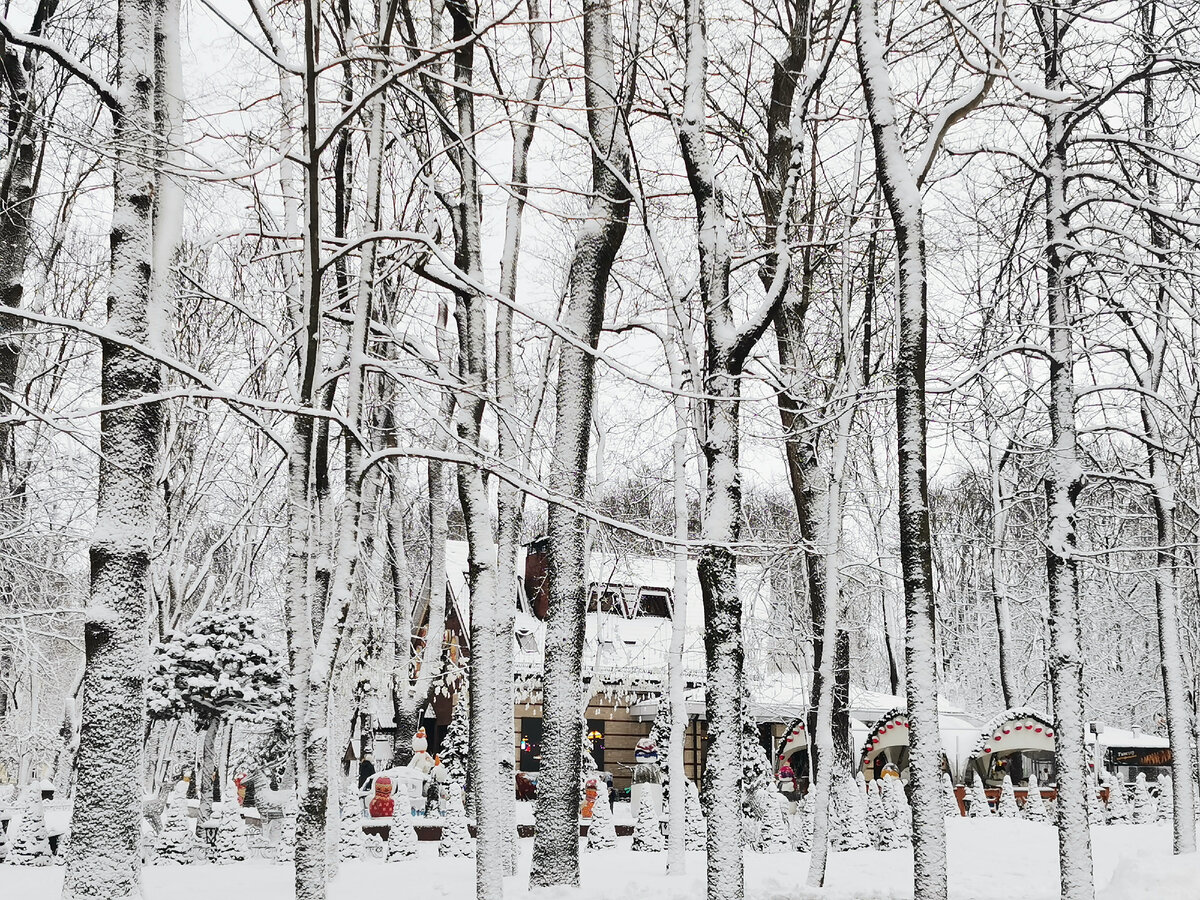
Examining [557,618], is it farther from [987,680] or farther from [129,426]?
[987,680]

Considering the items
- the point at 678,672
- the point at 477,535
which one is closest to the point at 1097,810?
the point at 678,672

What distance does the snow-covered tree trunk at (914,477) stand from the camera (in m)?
7.96

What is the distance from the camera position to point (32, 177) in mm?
12125

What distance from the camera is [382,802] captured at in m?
19.4

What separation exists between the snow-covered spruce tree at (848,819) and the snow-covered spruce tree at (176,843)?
10.8 m

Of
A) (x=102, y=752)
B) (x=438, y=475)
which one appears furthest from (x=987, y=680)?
(x=102, y=752)

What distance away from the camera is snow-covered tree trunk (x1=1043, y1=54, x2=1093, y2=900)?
386 inches

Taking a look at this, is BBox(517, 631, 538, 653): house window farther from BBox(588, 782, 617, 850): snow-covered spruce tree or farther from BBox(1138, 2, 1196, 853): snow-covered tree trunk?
BBox(1138, 2, 1196, 853): snow-covered tree trunk

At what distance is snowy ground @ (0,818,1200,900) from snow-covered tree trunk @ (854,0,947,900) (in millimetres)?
3185

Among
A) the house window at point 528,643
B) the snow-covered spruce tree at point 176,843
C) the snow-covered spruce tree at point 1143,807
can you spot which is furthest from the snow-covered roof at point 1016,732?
the snow-covered spruce tree at point 176,843

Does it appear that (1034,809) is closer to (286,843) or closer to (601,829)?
(601,829)

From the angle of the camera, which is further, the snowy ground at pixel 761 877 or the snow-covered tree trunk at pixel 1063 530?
the snowy ground at pixel 761 877

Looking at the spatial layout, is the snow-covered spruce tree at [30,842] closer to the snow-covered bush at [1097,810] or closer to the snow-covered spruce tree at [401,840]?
the snow-covered spruce tree at [401,840]

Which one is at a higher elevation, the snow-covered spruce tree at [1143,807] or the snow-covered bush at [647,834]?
the snow-covered bush at [647,834]
